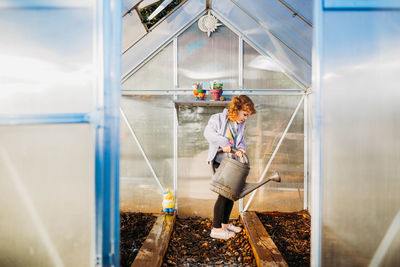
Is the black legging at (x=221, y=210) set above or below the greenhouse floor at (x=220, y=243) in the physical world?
above

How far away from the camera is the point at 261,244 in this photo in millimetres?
2699

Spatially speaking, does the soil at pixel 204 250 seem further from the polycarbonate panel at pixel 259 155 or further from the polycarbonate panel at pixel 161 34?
the polycarbonate panel at pixel 161 34

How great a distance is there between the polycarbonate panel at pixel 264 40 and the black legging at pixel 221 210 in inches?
76.6

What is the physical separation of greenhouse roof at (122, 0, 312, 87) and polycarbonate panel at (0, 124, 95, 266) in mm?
1884

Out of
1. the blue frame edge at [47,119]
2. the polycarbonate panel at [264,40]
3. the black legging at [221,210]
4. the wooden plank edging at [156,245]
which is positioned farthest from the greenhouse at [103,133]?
the polycarbonate panel at [264,40]

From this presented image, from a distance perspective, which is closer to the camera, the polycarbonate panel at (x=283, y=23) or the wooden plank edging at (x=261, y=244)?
the wooden plank edging at (x=261, y=244)

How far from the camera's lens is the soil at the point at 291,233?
2.59 meters

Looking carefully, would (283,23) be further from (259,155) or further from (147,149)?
(147,149)

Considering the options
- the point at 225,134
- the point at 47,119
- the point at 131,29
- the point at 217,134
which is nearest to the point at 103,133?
the point at 47,119

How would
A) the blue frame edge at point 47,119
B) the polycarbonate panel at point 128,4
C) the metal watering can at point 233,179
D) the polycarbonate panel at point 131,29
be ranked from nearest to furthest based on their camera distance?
the blue frame edge at point 47,119 < the metal watering can at point 233,179 < the polycarbonate panel at point 128,4 < the polycarbonate panel at point 131,29

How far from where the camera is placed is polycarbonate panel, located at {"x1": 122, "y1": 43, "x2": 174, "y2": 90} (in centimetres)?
380

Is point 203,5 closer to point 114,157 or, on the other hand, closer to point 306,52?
point 306,52

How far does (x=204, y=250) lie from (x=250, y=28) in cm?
277

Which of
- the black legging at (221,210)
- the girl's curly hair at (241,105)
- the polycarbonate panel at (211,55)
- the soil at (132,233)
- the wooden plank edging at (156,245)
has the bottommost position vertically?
the soil at (132,233)
